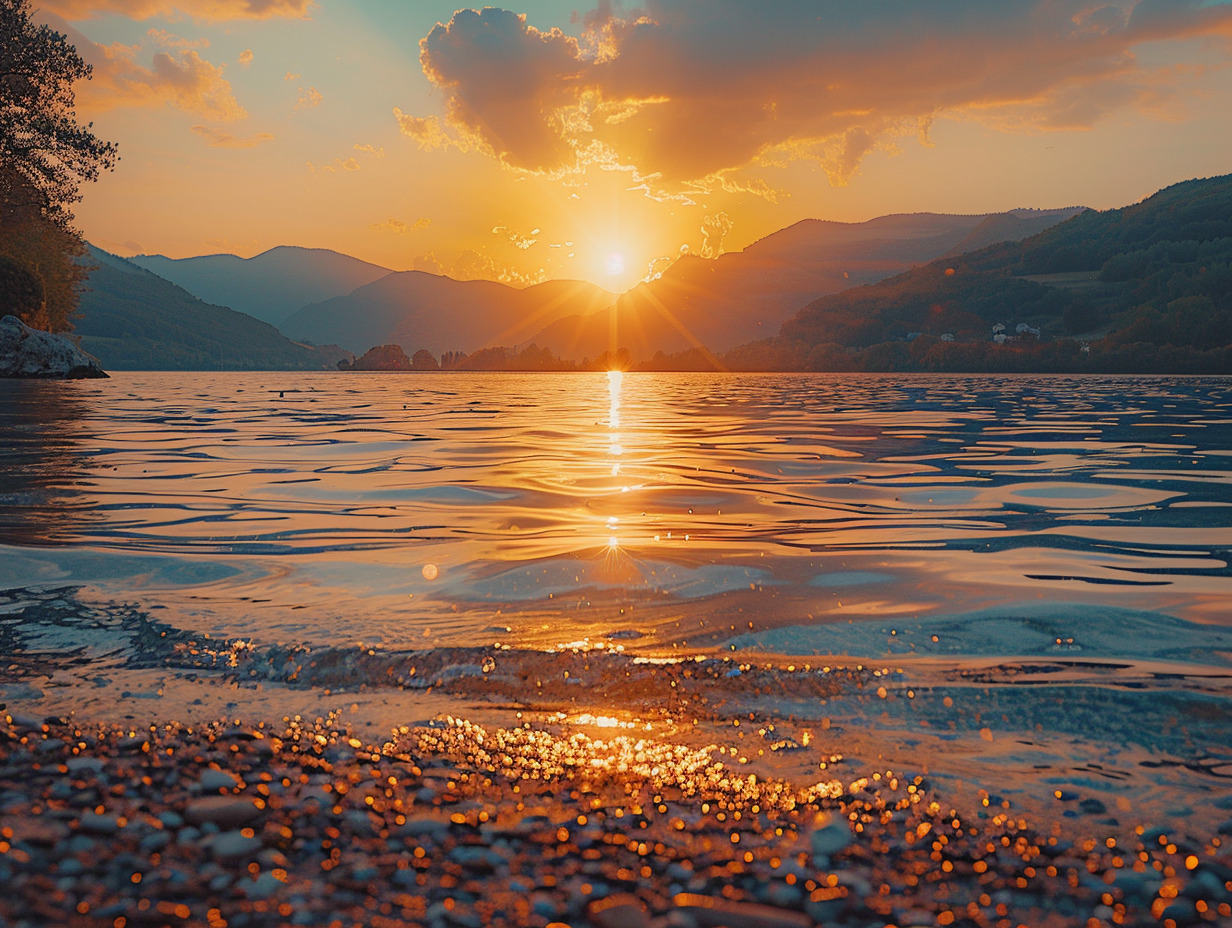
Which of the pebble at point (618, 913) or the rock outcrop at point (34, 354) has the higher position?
the rock outcrop at point (34, 354)

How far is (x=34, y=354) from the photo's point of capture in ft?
149

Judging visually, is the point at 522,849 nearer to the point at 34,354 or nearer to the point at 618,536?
the point at 618,536

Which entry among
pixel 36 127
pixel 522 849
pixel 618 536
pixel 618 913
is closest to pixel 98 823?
pixel 522 849

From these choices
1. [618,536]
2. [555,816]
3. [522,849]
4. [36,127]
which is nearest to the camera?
[522,849]

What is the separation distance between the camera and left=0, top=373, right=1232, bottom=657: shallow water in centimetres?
529

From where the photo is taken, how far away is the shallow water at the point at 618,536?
5289 millimetres

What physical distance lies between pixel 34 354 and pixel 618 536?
5178 centimetres

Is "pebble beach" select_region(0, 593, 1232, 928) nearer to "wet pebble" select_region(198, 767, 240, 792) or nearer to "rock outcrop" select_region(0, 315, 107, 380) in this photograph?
"wet pebble" select_region(198, 767, 240, 792)

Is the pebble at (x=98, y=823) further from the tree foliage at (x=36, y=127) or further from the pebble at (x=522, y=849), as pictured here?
the tree foliage at (x=36, y=127)

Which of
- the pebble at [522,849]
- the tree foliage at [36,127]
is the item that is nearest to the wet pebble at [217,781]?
the pebble at [522,849]

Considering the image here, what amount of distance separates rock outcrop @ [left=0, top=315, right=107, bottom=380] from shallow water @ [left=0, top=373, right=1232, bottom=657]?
33.9m

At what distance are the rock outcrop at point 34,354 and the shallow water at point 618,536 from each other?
33.9 metres

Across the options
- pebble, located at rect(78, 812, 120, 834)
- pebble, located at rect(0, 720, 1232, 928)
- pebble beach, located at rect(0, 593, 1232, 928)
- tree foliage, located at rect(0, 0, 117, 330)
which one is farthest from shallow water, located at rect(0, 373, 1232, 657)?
tree foliage, located at rect(0, 0, 117, 330)

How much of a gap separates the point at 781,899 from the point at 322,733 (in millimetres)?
2219
